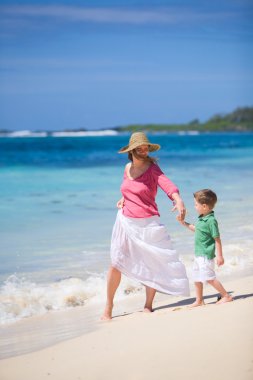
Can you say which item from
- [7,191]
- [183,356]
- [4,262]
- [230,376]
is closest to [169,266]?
[183,356]

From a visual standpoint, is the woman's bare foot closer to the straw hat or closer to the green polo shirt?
the green polo shirt

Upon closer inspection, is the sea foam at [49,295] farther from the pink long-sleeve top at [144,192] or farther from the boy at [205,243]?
the pink long-sleeve top at [144,192]

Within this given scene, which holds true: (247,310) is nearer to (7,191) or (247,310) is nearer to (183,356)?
(183,356)

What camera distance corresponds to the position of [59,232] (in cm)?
991

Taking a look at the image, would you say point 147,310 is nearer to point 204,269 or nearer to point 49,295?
point 204,269

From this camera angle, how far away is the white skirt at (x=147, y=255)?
16.8 feet

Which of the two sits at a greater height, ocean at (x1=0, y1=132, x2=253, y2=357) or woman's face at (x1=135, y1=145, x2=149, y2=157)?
woman's face at (x1=135, y1=145, x2=149, y2=157)

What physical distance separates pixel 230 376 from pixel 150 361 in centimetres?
53

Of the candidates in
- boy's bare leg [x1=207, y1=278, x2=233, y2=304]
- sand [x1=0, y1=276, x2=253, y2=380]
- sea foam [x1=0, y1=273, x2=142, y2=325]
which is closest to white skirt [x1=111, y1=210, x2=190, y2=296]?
boy's bare leg [x1=207, y1=278, x2=233, y2=304]

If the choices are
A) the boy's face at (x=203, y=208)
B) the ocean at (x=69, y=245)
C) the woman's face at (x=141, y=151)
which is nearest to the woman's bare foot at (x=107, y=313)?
the ocean at (x=69, y=245)

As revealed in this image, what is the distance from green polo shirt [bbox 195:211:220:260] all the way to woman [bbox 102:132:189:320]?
0.21 m

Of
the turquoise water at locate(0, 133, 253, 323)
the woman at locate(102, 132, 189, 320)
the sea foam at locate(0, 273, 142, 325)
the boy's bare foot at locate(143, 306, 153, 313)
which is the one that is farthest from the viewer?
the turquoise water at locate(0, 133, 253, 323)

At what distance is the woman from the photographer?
510 cm

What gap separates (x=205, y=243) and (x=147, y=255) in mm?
443
